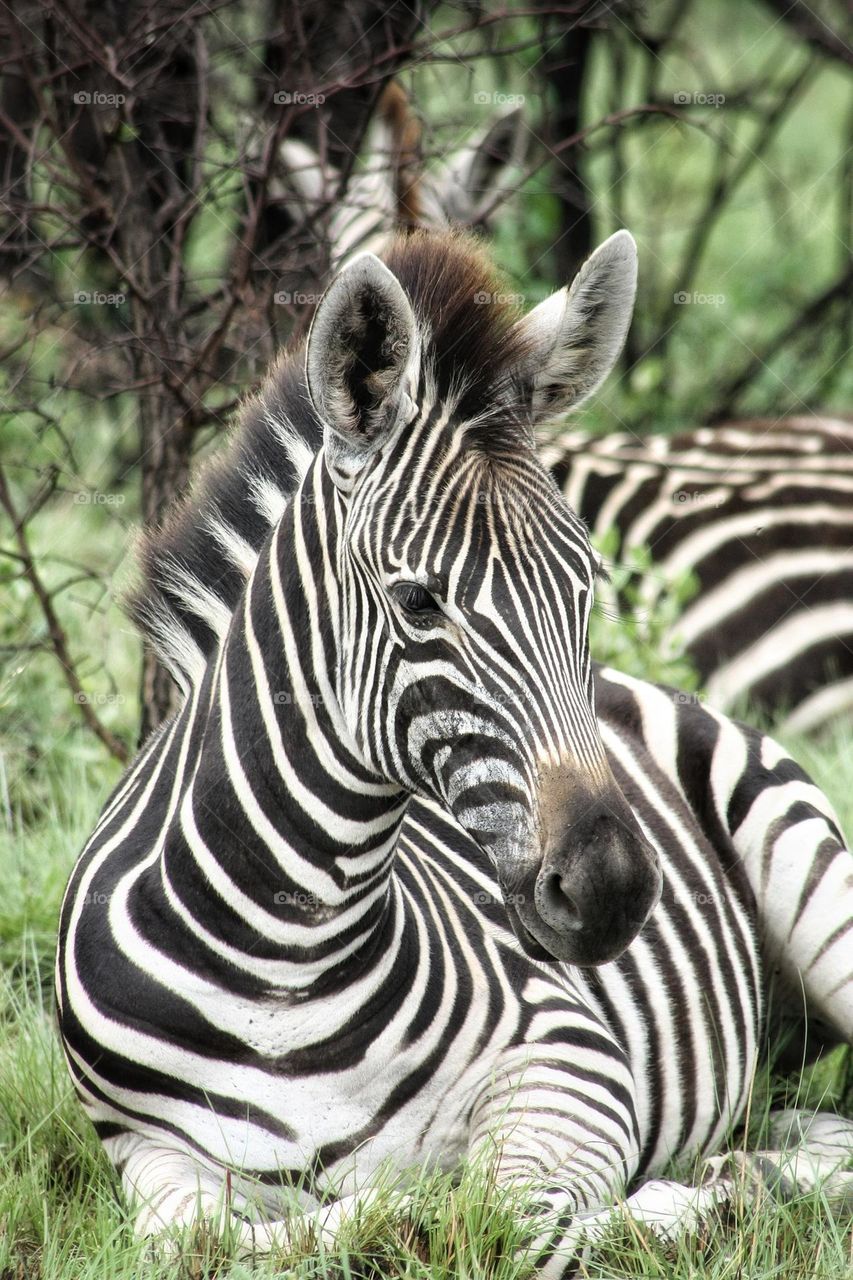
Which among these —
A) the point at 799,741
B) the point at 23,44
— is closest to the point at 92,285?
the point at 23,44

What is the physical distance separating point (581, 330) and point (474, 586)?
2.61ft

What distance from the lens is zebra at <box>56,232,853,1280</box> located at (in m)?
2.98

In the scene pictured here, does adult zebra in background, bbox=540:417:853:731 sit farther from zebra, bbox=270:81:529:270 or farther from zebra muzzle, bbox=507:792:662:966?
zebra muzzle, bbox=507:792:662:966

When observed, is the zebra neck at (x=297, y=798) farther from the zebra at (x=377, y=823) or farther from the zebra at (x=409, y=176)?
the zebra at (x=409, y=176)

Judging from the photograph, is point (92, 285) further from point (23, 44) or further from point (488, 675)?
point (488, 675)

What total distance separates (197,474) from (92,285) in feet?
18.5

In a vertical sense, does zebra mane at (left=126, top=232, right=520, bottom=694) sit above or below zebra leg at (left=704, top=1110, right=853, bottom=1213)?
above

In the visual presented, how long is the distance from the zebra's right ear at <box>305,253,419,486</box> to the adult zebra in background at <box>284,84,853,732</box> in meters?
4.25

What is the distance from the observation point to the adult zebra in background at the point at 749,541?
296 inches

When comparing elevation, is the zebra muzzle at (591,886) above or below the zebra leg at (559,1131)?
above

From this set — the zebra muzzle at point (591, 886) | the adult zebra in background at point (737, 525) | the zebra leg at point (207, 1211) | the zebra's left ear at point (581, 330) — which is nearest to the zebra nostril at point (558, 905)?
the zebra muzzle at point (591, 886)

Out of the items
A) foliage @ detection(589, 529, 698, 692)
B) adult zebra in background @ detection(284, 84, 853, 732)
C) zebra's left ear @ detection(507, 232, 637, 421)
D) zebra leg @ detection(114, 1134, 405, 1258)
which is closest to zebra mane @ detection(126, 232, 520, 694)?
zebra's left ear @ detection(507, 232, 637, 421)

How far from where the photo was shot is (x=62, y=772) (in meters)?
6.07

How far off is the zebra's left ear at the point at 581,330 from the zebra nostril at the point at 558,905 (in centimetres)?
117
